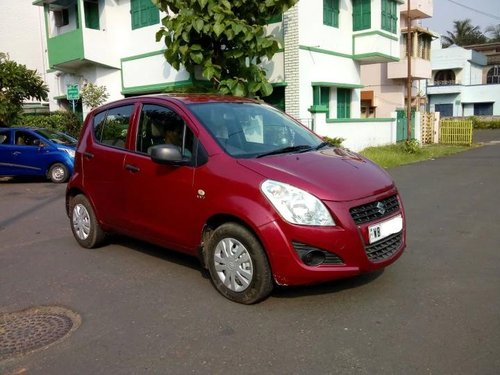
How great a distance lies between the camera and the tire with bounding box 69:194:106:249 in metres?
5.99

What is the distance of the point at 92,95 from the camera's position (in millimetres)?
19328

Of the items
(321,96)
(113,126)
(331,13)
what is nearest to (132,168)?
(113,126)

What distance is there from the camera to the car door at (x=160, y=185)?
15.2 feet

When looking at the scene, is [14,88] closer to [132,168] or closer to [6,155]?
[6,155]

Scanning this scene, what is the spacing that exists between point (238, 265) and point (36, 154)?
10.8m

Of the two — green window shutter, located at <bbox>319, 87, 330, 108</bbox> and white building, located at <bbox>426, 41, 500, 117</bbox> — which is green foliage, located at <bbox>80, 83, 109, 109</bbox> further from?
white building, located at <bbox>426, 41, 500, 117</bbox>

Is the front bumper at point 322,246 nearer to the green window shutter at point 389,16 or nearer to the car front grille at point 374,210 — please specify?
the car front grille at point 374,210

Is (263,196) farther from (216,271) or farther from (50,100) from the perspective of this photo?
(50,100)

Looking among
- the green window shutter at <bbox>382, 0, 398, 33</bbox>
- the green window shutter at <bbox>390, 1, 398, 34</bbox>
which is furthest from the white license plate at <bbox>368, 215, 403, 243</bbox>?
the green window shutter at <bbox>390, 1, 398, 34</bbox>

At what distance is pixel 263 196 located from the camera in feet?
13.0

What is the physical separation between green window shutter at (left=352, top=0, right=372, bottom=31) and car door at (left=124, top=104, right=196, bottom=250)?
1637 centimetres

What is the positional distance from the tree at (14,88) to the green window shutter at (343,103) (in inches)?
442

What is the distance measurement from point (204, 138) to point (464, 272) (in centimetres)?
290

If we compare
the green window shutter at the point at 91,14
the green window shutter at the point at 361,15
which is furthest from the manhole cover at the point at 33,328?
the green window shutter at the point at 91,14
